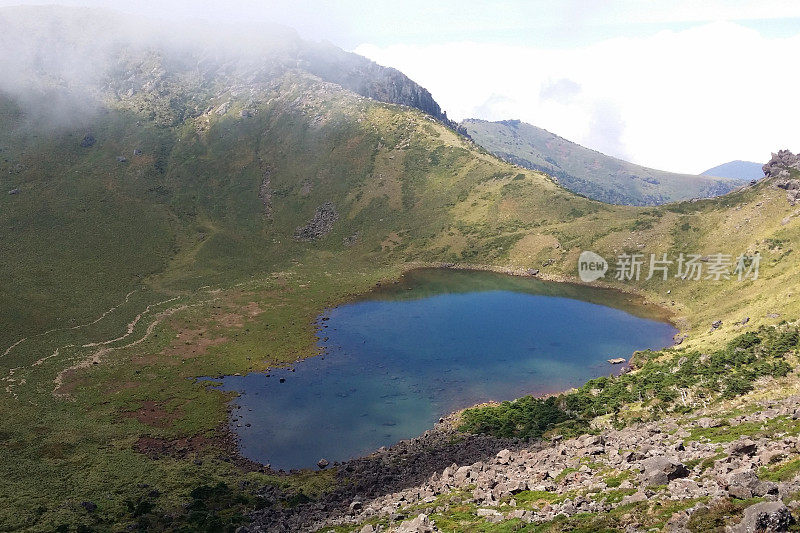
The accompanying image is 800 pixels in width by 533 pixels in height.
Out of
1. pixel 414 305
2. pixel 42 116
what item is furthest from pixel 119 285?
pixel 42 116

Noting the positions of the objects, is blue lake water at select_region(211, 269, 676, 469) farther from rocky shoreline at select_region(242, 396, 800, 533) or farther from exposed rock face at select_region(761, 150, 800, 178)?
exposed rock face at select_region(761, 150, 800, 178)

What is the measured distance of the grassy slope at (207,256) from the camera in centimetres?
5672

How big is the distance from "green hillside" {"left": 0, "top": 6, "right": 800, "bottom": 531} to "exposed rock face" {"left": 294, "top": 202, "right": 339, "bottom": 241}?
0.70 metres

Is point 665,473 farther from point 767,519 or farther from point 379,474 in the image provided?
point 379,474

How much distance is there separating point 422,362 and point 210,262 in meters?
82.8

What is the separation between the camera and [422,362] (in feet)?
267

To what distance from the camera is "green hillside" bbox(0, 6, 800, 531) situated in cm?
5075

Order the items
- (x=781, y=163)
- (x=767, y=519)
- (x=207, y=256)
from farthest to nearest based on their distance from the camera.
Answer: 1. (x=207, y=256)
2. (x=781, y=163)
3. (x=767, y=519)

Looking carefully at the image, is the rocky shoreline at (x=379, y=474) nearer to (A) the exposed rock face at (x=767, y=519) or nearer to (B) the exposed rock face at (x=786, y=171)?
(A) the exposed rock face at (x=767, y=519)

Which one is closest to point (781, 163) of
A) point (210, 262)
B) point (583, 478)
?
point (583, 478)

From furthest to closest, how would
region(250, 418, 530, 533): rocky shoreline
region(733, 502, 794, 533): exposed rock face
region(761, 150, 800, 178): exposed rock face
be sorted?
region(761, 150, 800, 178): exposed rock face → region(250, 418, 530, 533): rocky shoreline → region(733, 502, 794, 533): exposed rock face

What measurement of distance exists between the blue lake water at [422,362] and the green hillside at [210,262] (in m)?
5.07

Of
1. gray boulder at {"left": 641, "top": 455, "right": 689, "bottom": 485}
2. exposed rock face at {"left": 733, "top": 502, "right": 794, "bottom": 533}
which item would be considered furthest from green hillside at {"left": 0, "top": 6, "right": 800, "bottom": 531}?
exposed rock face at {"left": 733, "top": 502, "right": 794, "bottom": 533}

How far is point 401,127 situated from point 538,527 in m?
187
